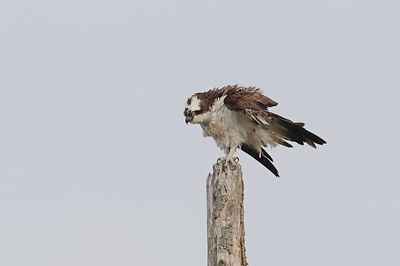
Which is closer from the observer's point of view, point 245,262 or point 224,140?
point 245,262

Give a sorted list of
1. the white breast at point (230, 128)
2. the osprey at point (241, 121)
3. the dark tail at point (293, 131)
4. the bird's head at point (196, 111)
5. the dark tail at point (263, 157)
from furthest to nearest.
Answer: the dark tail at point (263, 157), the bird's head at point (196, 111), the white breast at point (230, 128), the osprey at point (241, 121), the dark tail at point (293, 131)

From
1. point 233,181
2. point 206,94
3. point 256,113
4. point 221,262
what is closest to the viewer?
point 221,262

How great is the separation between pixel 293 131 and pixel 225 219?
3845mm

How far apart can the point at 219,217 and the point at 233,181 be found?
0.50 meters

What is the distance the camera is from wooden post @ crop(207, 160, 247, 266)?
24.8 ft

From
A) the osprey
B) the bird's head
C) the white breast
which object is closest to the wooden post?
the osprey

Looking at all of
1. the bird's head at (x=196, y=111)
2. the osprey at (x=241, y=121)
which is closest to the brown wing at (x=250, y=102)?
the osprey at (x=241, y=121)

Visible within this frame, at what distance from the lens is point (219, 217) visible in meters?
7.71

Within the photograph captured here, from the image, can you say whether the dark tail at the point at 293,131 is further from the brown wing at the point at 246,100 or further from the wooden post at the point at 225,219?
the wooden post at the point at 225,219

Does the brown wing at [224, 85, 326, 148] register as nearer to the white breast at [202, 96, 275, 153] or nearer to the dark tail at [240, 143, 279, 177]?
the white breast at [202, 96, 275, 153]

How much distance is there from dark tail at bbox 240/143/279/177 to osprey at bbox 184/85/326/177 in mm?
35

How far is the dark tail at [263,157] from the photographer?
12.3 m

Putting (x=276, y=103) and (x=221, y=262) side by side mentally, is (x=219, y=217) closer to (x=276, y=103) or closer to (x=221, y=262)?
(x=221, y=262)

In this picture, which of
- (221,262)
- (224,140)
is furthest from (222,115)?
(221,262)
